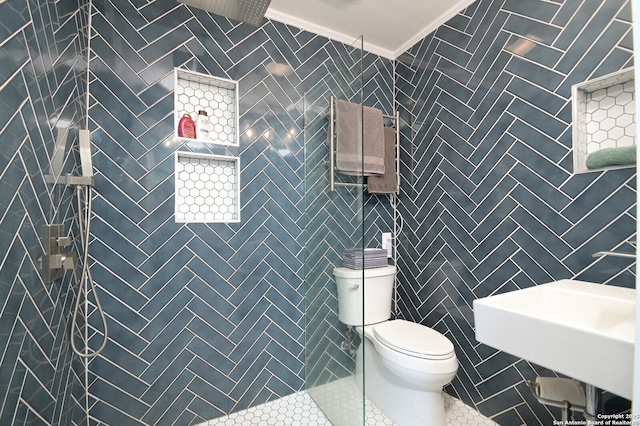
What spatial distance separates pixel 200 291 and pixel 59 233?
2.61ft

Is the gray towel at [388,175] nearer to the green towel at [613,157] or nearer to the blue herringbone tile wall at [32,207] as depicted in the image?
the green towel at [613,157]

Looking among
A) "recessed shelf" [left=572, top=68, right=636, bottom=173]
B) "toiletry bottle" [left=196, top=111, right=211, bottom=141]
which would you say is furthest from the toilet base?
"toiletry bottle" [left=196, top=111, right=211, bottom=141]

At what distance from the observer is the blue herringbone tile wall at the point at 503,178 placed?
1297 mm

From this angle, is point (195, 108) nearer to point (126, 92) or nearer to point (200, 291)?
point (126, 92)

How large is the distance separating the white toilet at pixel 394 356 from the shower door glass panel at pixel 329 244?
0.26 ft

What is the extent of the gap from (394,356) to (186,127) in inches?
70.5

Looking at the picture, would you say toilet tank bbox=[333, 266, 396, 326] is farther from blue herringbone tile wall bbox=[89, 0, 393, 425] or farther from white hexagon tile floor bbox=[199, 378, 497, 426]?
white hexagon tile floor bbox=[199, 378, 497, 426]

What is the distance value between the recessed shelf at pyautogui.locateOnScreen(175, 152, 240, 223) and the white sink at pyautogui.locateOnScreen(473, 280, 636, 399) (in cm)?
147

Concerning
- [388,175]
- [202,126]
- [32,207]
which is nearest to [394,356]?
[388,175]

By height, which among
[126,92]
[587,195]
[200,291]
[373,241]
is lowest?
[200,291]

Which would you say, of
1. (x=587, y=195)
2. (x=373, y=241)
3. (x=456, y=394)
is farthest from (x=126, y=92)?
(x=456, y=394)

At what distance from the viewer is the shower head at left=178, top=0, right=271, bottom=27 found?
1477 mm

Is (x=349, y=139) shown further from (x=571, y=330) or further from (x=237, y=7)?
(x=571, y=330)

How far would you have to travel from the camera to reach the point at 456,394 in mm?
1867
